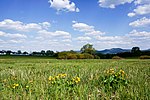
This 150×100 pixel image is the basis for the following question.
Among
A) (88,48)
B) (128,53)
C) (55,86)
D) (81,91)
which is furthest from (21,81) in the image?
(88,48)

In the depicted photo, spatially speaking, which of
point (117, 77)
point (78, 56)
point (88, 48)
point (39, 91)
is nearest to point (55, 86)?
point (39, 91)

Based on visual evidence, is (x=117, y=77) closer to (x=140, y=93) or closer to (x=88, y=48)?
(x=140, y=93)

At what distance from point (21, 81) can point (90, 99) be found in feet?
13.4

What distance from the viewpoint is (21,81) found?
9516 millimetres

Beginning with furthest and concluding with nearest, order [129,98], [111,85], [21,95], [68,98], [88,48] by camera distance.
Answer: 1. [88,48]
2. [111,85]
3. [21,95]
4. [68,98]
5. [129,98]

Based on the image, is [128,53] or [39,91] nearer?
[39,91]

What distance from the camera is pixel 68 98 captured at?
651 cm

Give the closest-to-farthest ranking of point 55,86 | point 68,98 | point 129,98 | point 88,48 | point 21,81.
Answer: point 129,98, point 68,98, point 55,86, point 21,81, point 88,48

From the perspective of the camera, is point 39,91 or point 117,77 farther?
point 117,77

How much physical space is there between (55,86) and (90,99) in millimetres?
1710

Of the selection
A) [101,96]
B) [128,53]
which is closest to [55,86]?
[101,96]

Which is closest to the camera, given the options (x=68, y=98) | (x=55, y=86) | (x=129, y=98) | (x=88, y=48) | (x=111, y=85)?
(x=129, y=98)

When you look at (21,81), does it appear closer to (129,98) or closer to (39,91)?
(39,91)

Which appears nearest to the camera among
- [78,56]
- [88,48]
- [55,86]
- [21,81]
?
[55,86]
